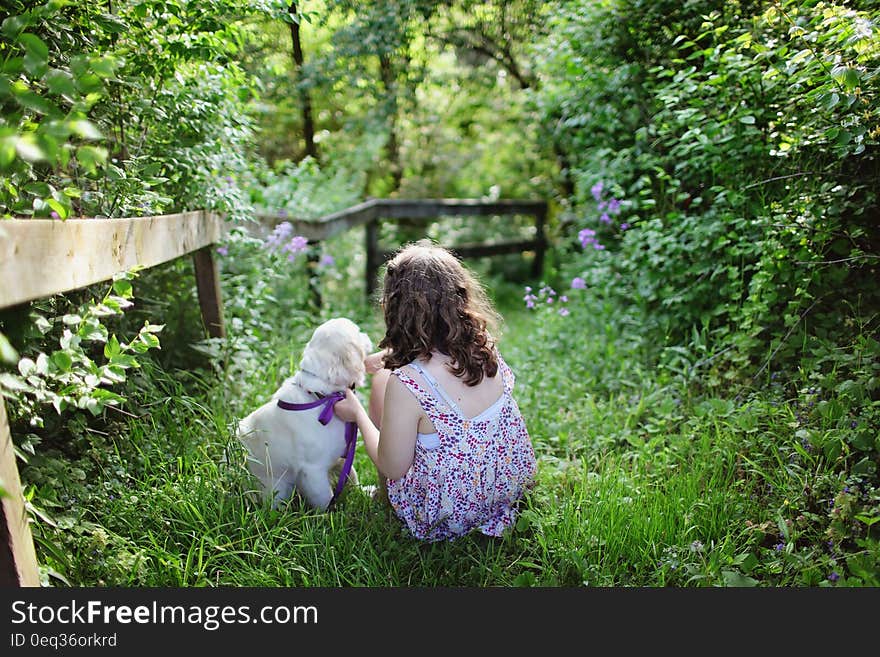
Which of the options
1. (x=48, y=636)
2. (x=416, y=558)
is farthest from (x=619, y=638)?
(x=48, y=636)

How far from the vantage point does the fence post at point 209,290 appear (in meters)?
3.40

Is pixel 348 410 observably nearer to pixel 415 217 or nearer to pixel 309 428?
pixel 309 428

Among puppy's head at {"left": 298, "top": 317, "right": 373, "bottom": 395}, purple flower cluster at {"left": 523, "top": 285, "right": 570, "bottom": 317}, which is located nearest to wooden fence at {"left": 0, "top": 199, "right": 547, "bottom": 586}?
puppy's head at {"left": 298, "top": 317, "right": 373, "bottom": 395}

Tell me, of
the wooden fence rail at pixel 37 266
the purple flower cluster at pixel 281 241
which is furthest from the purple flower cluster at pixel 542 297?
the wooden fence rail at pixel 37 266

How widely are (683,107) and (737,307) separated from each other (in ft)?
4.85

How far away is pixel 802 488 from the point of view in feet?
8.08

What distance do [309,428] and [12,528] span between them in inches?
46.3

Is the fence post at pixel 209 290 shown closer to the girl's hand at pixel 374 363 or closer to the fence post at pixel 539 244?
the girl's hand at pixel 374 363

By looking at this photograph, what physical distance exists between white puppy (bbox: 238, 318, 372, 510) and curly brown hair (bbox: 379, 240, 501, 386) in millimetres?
239

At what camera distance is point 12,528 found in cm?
157

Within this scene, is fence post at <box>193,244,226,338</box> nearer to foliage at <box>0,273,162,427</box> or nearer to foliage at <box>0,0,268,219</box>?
foliage at <box>0,0,268,219</box>

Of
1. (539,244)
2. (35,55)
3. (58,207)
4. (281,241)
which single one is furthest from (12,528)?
(539,244)

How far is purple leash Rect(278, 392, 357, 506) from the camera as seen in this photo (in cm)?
263

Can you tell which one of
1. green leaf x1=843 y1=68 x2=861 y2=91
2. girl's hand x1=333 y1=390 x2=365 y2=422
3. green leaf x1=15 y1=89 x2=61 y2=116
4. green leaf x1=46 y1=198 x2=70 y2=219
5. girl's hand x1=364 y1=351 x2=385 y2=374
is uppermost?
green leaf x1=843 y1=68 x2=861 y2=91
